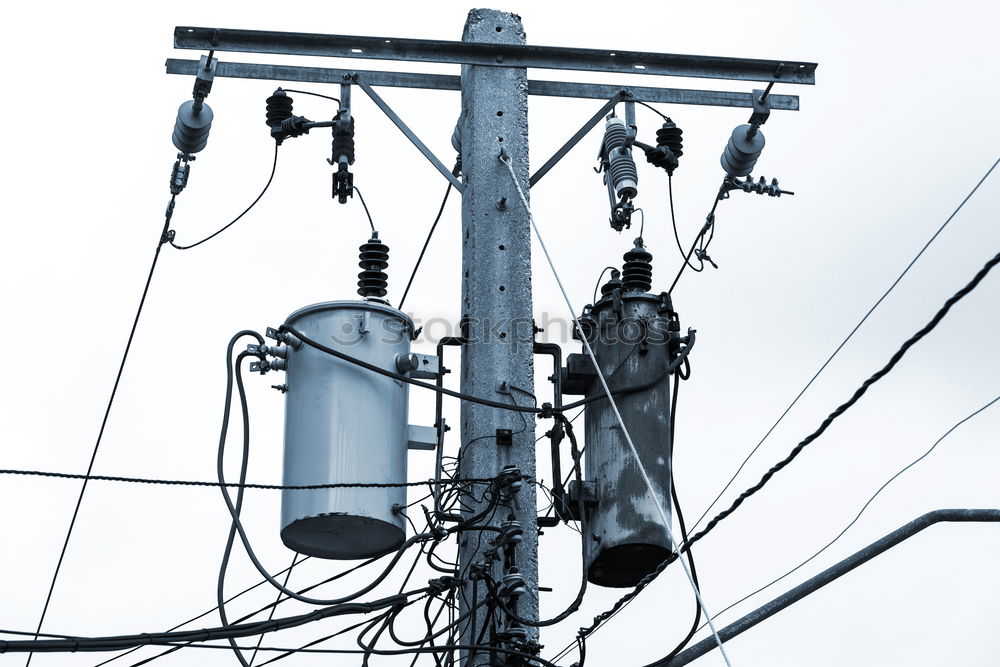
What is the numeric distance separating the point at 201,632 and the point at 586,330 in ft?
7.07

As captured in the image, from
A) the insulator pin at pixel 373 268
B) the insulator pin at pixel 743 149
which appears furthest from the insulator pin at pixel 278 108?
the insulator pin at pixel 743 149

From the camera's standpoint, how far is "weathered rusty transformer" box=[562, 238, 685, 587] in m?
7.28

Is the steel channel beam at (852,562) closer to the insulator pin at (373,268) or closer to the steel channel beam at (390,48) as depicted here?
the insulator pin at (373,268)

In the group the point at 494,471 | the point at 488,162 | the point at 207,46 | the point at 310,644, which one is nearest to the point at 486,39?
the point at 488,162

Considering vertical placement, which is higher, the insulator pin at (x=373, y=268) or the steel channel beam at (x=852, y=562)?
the insulator pin at (x=373, y=268)

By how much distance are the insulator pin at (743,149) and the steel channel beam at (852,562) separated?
2718 mm

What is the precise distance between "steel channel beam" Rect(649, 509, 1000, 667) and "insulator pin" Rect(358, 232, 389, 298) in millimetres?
2237

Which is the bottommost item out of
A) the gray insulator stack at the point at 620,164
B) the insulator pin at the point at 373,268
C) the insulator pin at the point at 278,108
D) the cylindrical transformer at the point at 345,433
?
the cylindrical transformer at the point at 345,433

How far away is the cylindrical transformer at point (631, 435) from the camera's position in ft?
23.9

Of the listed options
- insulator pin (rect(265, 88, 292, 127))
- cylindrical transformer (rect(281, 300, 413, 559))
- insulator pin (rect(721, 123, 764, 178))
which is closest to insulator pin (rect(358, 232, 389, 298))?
cylindrical transformer (rect(281, 300, 413, 559))

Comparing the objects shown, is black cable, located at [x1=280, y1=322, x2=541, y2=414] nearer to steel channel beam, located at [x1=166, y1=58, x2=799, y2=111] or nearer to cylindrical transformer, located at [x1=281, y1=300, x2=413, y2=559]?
cylindrical transformer, located at [x1=281, y1=300, x2=413, y2=559]

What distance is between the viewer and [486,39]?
8.02 metres

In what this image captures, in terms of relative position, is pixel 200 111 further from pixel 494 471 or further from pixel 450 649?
pixel 450 649

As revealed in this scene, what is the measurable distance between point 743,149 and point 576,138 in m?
0.91
